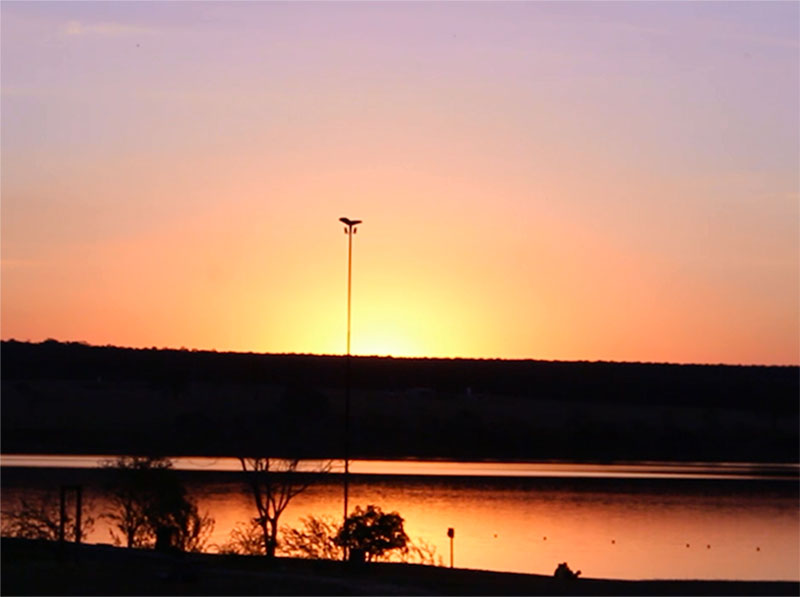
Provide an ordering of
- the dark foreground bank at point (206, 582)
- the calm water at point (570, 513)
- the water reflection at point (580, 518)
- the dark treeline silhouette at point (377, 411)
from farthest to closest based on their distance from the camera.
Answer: the dark treeline silhouette at point (377, 411) < the calm water at point (570, 513) < the water reflection at point (580, 518) < the dark foreground bank at point (206, 582)

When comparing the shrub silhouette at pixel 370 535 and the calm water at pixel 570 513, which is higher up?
the calm water at pixel 570 513

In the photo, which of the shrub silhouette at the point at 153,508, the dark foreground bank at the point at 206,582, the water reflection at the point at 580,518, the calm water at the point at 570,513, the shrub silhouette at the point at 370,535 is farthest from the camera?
the calm water at the point at 570,513

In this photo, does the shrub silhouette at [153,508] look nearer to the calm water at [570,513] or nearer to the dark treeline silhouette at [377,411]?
the calm water at [570,513]

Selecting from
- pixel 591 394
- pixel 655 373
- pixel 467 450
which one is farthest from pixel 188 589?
pixel 655 373

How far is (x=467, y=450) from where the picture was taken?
101188mm

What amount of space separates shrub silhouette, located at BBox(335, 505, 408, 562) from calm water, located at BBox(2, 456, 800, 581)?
4.62 m

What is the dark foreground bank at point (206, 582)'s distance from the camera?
2322 centimetres

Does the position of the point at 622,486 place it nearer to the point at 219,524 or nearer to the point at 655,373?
the point at 219,524

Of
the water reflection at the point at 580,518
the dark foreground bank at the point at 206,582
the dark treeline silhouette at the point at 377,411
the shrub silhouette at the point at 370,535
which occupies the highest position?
the dark treeline silhouette at the point at 377,411

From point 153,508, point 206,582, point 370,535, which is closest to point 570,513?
point 370,535

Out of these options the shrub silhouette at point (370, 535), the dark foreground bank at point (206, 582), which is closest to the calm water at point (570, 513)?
the shrub silhouette at point (370, 535)

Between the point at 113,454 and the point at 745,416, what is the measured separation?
57.3m

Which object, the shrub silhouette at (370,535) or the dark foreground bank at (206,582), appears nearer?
the dark foreground bank at (206,582)

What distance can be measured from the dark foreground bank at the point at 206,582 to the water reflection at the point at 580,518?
1320 cm
